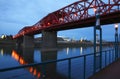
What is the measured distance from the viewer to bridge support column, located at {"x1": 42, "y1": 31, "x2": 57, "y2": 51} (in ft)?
234

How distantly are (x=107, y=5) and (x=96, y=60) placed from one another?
1722 inches

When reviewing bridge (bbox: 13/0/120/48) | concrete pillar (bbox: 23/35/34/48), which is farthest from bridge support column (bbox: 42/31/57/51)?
concrete pillar (bbox: 23/35/34/48)

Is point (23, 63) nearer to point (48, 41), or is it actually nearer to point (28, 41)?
point (48, 41)

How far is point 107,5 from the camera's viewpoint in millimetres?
54969

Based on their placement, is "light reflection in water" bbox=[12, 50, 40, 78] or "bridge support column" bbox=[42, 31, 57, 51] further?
"bridge support column" bbox=[42, 31, 57, 51]

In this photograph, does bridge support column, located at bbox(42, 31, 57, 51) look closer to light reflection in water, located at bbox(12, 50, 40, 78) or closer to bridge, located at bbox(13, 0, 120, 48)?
bridge, located at bbox(13, 0, 120, 48)

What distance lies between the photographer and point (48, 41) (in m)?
72.4

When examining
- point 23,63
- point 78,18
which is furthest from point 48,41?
point 23,63

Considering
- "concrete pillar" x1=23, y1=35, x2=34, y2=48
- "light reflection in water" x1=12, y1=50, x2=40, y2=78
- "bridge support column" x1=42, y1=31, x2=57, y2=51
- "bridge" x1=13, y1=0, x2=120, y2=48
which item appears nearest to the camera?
"light reflection in water" x1=12, y1=50, x2=40, y2=78

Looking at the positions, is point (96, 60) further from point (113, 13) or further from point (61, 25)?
point (61, 25)

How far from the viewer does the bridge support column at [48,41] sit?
71188mm

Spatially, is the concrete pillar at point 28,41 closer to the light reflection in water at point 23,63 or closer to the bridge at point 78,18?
the bridge at point 78,18

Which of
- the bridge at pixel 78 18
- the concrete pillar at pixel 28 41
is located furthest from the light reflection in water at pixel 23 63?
the concrete pillar at pixel 28 41

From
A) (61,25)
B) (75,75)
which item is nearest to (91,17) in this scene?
(61,25)
